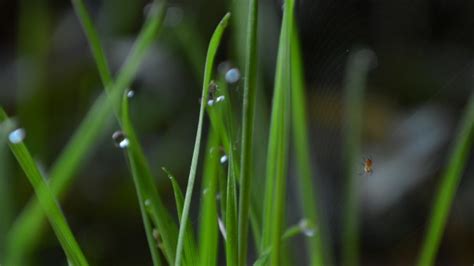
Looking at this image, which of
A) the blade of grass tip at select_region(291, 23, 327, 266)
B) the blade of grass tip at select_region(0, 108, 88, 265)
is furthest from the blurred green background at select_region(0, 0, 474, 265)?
the blade of grass tip at select_region(0, 108, 88, 265)

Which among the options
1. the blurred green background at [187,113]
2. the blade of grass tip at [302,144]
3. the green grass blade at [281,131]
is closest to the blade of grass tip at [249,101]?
the green grass blade at [281,131]

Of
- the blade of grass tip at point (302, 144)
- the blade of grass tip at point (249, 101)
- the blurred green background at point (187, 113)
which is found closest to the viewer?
the blade of grass tip at point (249, 101)

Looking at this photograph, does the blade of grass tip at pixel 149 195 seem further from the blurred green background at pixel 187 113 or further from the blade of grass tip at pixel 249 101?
the blurred green background at pixel 187 113

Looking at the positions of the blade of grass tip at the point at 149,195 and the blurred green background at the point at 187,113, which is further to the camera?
the blurred green background at the point at 187,113

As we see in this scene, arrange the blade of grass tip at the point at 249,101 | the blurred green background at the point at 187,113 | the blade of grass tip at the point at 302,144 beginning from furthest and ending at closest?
the blurred green background at the point at 187,113
the blade of grass tip at the point at 302,144
the blade of grass tip at the point at 249,101

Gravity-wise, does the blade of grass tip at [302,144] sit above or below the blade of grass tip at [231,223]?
below

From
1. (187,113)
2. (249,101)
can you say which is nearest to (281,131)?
(249,101)

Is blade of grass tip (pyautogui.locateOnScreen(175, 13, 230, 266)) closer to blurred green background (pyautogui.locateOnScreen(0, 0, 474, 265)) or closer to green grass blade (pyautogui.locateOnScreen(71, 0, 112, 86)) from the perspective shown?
green grass blade (pyautogui.locateOnScreen(71, 0, 112, 86))
